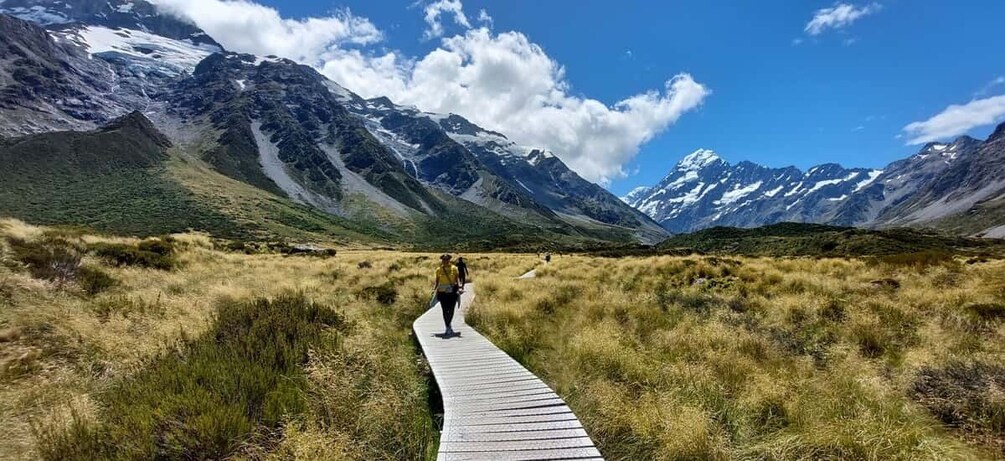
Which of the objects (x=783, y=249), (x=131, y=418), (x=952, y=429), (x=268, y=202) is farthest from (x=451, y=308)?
(x=268, y=202)

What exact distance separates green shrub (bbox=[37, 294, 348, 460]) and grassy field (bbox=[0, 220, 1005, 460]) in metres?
0.03

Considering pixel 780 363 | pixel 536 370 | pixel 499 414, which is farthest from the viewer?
pixel 536 370

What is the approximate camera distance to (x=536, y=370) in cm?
998

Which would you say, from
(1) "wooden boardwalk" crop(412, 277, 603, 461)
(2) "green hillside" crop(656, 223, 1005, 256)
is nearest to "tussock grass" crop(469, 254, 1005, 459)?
(1) "wooden boardwalk" crop(412, 277, 603, 461)

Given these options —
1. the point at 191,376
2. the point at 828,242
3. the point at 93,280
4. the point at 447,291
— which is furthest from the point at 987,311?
the point at 828,242

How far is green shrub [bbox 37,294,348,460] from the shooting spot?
5.17 m

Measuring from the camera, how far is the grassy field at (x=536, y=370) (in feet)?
18.3

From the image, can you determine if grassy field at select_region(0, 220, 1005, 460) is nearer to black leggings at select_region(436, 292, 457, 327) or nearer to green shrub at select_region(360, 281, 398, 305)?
black leggings at select_region(436, 292, 457, 327)

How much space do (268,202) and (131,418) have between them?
562 feet

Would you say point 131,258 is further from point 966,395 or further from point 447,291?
point 966,395

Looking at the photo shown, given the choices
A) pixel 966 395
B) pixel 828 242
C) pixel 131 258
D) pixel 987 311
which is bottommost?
pixel 131 258

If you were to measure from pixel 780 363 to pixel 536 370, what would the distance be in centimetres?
467

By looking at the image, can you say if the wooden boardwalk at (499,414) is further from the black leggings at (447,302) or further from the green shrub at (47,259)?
the green shrub at (47,259)

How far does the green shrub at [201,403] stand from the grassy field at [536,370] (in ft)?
0.10
